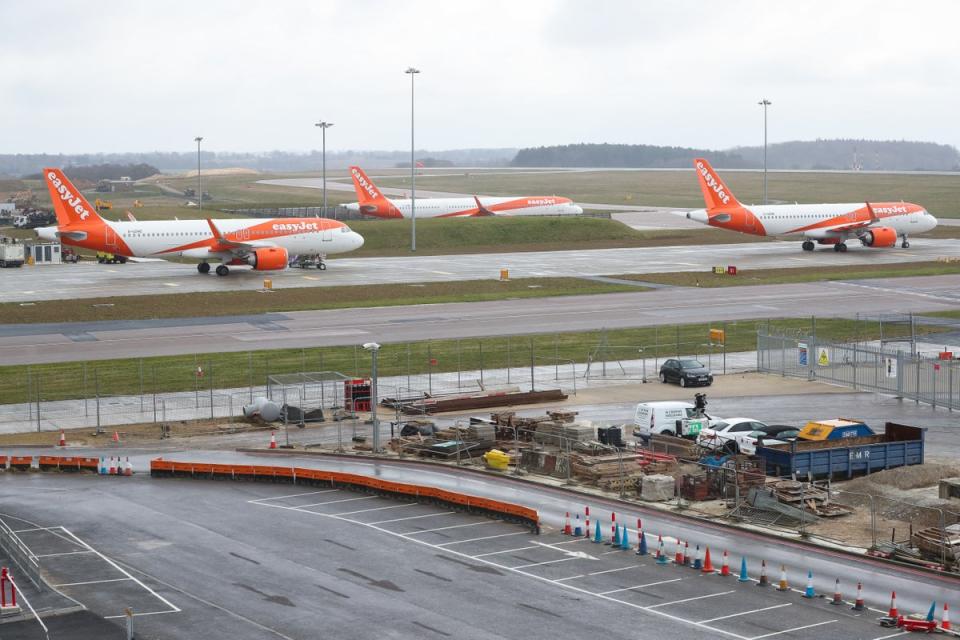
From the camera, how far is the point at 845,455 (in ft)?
136

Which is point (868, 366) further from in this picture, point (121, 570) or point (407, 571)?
point (121, 570)

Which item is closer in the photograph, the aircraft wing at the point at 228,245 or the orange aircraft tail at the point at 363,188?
the aircraft wing at the point at 228,245

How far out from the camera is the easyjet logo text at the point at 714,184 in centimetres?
11425

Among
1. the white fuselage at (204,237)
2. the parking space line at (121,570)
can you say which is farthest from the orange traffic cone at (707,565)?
the white fuselage at (204,237)

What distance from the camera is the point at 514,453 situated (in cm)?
4466

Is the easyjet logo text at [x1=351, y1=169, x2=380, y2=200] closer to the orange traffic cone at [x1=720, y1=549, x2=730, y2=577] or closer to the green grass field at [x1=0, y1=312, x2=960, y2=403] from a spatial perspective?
the green grass field at [x1=0, y1=312, x2=960, y2=403]

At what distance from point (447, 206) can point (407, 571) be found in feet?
403

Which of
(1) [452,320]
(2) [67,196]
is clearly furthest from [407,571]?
(2) [67,196]

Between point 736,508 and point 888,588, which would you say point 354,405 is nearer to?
point 736,508

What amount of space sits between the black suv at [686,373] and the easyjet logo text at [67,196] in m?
56.0

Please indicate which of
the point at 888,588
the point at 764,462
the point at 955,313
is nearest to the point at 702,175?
the point at 955,313

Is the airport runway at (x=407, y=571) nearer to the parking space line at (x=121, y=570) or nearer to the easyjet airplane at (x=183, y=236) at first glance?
the parking space line at (x=121, y=570)

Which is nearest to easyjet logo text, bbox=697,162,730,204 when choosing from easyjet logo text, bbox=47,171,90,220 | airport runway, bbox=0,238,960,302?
airport runway, bbox=0,238,960,302

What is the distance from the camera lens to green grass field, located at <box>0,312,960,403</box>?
58.9 meters
